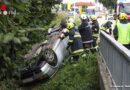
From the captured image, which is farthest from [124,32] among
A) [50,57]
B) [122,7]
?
[122,7]

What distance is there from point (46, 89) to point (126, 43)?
2.48 m

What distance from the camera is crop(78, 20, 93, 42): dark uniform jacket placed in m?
8.45

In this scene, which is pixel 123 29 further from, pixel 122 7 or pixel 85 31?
pixel 122 7

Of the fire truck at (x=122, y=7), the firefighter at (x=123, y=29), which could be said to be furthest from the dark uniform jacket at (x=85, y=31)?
the fire truck at (x=122, y=7)

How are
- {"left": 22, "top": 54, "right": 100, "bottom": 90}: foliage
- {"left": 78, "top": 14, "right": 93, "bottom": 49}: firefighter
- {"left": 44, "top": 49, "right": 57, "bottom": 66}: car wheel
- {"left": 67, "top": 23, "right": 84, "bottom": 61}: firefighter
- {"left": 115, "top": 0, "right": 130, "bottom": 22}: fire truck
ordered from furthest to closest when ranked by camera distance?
1. {"left": 115, "top": 0, "right": 130, "bottom": 22}: fire truck
2. {"left": 78, "top": 14, "right": 93, "bottom": 49}: firefighter
3. {"left": 67, "top": 23, "right": 84, "bottom": 61}: firefighter
4. {"left": 44, "top": 49, "right": 57, "bottom": 66}: car wheel
5. {"left": 22, "top": 54, "right": 100, "bottom": 90}: foliage

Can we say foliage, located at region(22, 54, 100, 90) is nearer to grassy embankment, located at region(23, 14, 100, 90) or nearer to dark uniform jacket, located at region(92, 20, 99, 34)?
grassy embankment, located at region(23, 14, 100, 90)

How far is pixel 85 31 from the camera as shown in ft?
28.1

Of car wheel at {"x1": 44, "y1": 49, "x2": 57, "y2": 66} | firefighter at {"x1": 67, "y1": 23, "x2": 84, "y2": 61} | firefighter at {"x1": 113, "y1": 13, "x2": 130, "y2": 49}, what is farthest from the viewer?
firefighter at {"x1": 67, "y1": 23, "x2": 84, "y2": 61}

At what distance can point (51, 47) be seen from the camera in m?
7.49

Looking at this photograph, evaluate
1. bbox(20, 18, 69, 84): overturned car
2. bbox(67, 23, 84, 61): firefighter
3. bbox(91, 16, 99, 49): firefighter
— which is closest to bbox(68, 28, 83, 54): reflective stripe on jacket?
bbox(67, 23, 84, 61): firefighter

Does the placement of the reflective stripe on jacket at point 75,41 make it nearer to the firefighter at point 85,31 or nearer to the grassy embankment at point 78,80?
the grassy embankment at point 78,80

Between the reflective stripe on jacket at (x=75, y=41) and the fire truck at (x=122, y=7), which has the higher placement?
the fire truck at (x=122, y=7)

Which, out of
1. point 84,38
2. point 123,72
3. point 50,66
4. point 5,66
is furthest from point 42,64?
point 5,66

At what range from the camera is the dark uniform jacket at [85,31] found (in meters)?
8.45
